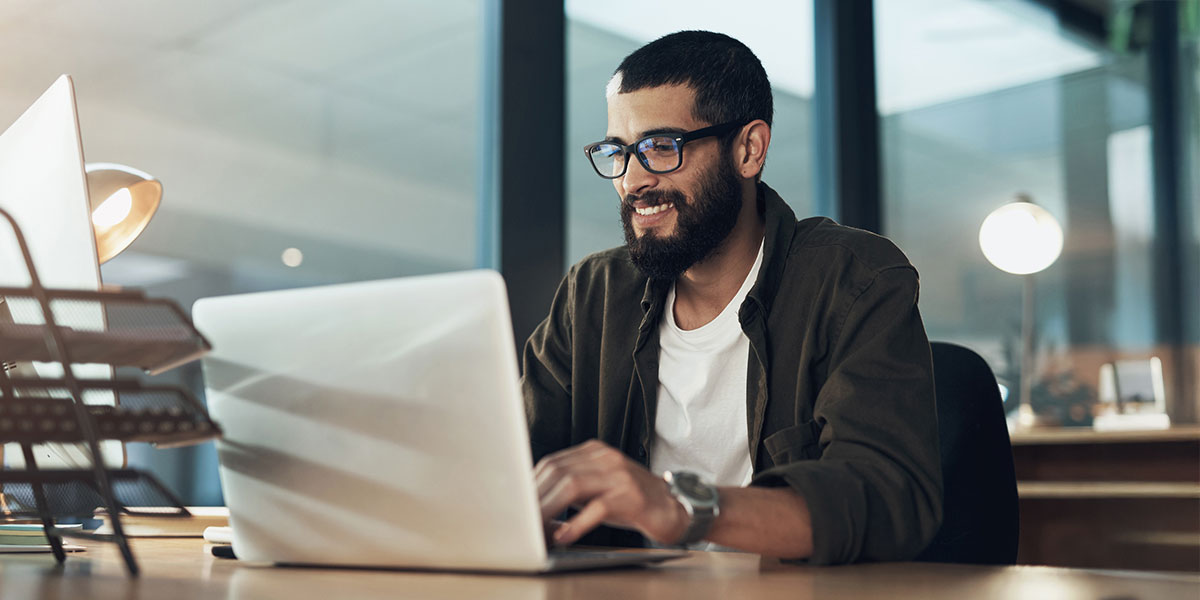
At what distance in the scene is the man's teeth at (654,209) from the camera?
5.07 ft

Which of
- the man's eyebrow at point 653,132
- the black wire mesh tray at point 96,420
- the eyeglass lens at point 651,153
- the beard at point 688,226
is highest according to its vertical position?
the man's eyebrow at point 653,132

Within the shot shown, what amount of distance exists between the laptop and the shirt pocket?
0.39 meters

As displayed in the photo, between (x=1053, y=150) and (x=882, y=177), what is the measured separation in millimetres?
700

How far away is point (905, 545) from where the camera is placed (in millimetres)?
1021

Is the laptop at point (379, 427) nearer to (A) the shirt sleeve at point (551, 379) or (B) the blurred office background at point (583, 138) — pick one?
(A) the shirt sleeve at point (551, 379)

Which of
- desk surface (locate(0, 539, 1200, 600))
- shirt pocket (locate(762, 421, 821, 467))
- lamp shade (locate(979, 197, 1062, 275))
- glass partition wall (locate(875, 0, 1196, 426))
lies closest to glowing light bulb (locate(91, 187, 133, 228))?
desk surface (locate(0, 539, 1200, 600))

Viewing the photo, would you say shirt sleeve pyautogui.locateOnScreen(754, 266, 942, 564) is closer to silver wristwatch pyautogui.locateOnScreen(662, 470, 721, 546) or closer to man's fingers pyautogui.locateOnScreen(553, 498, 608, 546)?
silver wristwatch pyautogui.locateOnScreen(662, 470, 721, 546)

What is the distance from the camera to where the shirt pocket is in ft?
4.07

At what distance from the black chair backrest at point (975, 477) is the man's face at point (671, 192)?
41cm

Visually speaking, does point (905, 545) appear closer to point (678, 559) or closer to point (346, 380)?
point (678, 559)

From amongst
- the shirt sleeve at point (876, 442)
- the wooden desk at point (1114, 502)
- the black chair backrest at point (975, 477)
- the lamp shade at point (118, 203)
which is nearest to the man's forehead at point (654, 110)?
the shirt sleeve at point (876, 442)

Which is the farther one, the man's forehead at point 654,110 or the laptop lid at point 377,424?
the man's forehead at point 654,110

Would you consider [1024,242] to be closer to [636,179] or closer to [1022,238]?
[1022,238]

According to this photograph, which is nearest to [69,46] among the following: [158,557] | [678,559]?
[158,557]
